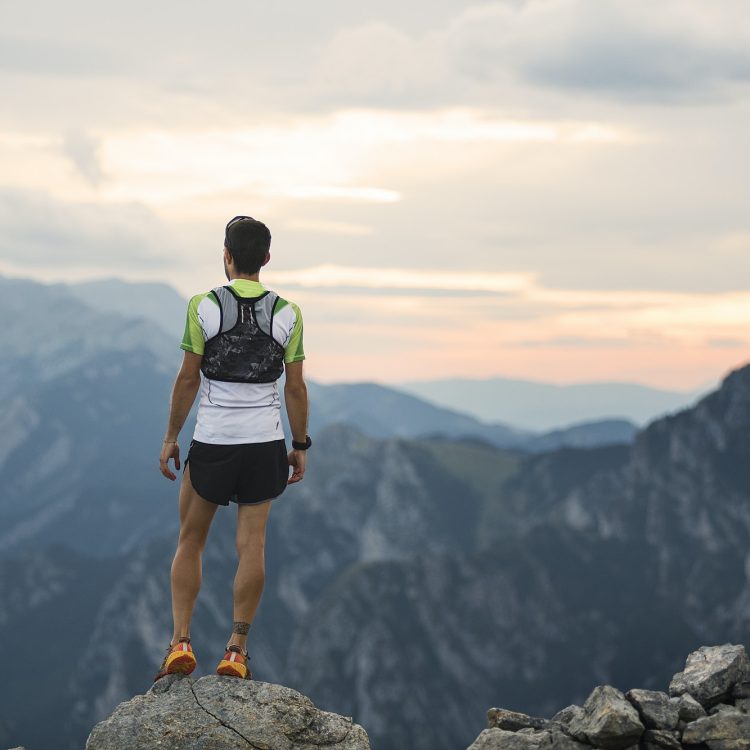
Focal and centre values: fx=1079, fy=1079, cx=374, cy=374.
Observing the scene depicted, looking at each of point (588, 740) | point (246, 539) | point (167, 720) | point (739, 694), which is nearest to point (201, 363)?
point (246, 539)

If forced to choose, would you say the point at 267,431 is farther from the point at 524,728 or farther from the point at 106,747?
the point at 524,728

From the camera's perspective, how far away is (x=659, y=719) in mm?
18438

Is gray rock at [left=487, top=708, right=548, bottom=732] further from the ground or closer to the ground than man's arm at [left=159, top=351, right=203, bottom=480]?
closer to the ground

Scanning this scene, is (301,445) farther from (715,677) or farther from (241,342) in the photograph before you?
(715,677)

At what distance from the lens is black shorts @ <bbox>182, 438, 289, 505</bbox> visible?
16.5 m

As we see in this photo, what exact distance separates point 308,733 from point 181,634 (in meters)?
2.54

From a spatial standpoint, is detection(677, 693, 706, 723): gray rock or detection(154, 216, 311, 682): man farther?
detection(677, 693, 706, 723): gray rock

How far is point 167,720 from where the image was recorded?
16.7 m

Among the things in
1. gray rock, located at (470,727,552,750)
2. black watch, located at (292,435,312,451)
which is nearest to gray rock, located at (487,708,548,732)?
gray rock, located at (470,727,552,750)

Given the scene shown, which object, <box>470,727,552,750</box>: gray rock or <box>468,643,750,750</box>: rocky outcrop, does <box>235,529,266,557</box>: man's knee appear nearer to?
<box>470,727,552,750</box>: gray rock

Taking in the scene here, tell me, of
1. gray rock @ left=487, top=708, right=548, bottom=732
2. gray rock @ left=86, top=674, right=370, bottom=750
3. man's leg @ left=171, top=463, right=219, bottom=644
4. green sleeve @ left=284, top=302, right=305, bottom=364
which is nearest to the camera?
gray rock @ left=86, top=674, right=370, bottom=750

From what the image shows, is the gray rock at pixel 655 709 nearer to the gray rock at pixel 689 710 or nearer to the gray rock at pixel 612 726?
the gray rock at pixel 689 710

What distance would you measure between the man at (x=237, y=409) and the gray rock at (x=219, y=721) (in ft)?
1.25

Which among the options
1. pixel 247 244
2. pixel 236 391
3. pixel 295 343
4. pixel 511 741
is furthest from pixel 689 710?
pixel 247 244
